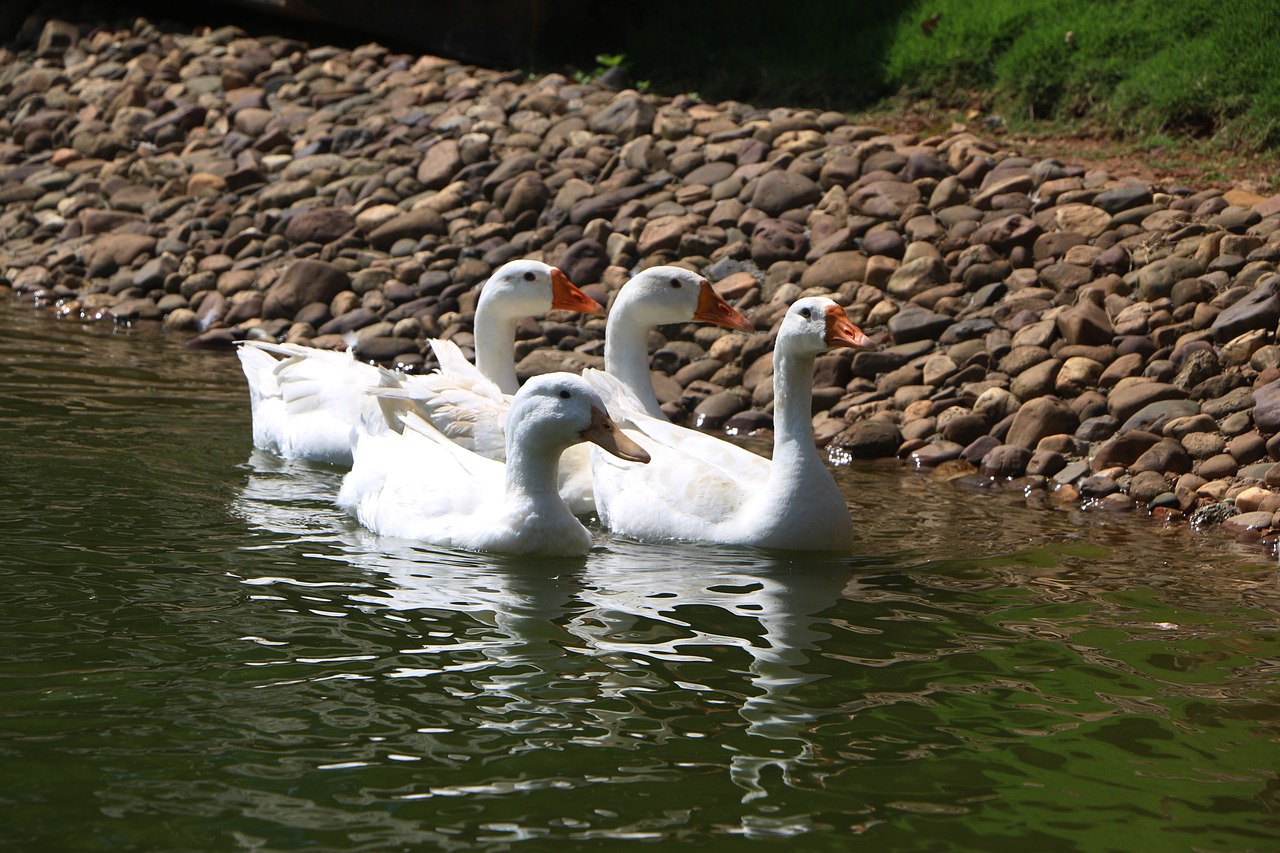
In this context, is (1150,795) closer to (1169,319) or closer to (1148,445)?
(1148,445)

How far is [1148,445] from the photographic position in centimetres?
862

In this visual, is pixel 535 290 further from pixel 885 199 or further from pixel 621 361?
pixel 885 199

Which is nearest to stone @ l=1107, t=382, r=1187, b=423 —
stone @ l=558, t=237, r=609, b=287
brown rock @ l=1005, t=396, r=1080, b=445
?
brown rock @ l=1005, t=396, r=1080, b=445

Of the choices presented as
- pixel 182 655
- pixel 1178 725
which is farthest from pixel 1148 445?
pixel 182 655

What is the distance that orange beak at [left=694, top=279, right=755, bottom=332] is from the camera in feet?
27.6

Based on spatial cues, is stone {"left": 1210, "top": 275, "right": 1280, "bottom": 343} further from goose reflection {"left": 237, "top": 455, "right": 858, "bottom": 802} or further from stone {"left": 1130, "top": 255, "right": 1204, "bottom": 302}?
goose reflection {"left": 237, "top": 455, "right": 858, "bottom": 802}

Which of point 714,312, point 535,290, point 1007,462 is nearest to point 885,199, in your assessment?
point 1007,462

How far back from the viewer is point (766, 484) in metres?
7.10

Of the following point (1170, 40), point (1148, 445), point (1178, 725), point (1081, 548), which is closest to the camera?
point (1178, 725)

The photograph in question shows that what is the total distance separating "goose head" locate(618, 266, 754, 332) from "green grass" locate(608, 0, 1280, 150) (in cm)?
538

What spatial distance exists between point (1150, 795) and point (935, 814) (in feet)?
2.20

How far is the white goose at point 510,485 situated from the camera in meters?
6.44

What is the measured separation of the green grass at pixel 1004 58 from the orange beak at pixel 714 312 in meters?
5.28

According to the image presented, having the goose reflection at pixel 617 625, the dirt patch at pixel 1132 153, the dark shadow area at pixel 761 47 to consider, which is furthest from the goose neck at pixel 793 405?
the dark shadow area at pixel 761 47
